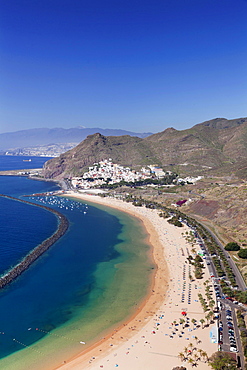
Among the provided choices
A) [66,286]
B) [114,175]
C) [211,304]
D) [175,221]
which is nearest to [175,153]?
[114,175]

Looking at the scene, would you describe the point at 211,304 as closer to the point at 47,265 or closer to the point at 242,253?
the point at 242,253

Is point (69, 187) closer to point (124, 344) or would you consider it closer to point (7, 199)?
point (7, 199)

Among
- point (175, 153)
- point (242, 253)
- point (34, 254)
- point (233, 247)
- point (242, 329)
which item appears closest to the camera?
point (242, 329)

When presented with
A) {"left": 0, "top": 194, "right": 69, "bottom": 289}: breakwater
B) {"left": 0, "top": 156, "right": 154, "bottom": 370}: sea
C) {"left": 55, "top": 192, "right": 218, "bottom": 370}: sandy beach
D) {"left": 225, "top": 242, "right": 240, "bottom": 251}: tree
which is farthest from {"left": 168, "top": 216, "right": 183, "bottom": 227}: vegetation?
{"left": 0, "top": 194, "right": 69, "bottom": 289}: breakwater

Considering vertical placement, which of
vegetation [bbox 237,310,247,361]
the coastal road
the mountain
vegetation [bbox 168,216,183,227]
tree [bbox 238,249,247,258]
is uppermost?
the mountain

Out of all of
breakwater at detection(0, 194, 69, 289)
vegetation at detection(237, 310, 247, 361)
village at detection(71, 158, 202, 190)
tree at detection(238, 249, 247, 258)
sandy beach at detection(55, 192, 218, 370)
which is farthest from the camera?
village at detection(71, 158, 202, 190)

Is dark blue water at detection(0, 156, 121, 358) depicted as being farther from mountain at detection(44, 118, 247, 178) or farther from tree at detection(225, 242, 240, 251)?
mountain at detection(44, 118, 247, 178)
